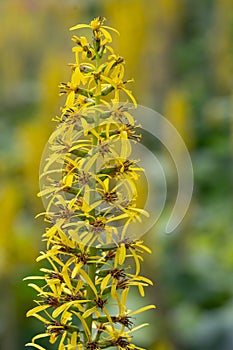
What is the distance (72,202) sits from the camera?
209 centimetres

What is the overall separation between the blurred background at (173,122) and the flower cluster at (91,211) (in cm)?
459

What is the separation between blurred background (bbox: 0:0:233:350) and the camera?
8.07m

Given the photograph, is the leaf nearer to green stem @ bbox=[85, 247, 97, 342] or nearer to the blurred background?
green stem @ bbox=[85, 247, 97, 342]

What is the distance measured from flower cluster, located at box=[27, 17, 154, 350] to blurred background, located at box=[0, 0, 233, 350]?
4.59 m

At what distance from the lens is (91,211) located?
2111 mm

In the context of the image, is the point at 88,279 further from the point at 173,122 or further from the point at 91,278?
the point at 173,122

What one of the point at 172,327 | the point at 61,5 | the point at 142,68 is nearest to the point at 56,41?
the point at 61,5

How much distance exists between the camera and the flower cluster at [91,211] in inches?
82.7

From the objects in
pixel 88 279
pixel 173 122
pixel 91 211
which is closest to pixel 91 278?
pixel 88 279

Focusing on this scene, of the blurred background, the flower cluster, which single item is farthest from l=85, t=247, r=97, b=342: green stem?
the blurred background

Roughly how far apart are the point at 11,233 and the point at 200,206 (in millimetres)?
5673

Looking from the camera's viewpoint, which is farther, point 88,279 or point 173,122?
point 173,122

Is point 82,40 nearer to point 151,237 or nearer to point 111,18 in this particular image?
point 151,237

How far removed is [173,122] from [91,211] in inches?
316
